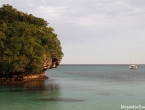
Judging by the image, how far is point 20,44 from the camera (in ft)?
106

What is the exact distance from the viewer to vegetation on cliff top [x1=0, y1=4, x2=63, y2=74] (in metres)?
31.9

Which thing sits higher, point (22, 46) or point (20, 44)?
point (20, 44)

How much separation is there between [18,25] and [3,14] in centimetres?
556

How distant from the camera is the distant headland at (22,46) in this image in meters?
32.0

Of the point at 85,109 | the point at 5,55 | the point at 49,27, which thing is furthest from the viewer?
the point at 49,27

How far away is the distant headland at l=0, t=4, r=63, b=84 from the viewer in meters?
32.0

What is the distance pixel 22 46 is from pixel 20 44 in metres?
0.49

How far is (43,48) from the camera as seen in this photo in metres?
35.1

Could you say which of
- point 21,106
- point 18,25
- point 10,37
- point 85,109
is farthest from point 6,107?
point 18,25

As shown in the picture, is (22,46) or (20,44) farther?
(22,46)

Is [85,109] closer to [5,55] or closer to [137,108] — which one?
[137,108]

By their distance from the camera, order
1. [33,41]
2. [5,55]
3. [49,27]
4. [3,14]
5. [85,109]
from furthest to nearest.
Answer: [49,27]
[3,14]
[33,41]
[5,55]
[85,109]

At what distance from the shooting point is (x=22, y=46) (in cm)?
3269

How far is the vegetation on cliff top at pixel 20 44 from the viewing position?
31.9m
